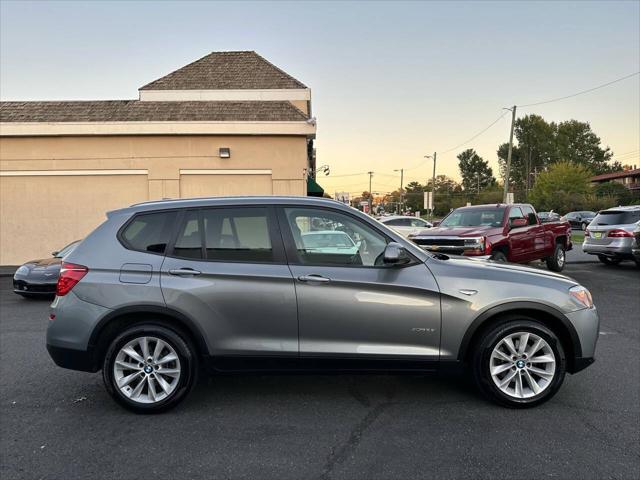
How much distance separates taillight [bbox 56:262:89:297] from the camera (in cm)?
373

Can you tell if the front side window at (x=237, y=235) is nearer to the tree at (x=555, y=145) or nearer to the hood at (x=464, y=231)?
the hood at (x=464, y=231)

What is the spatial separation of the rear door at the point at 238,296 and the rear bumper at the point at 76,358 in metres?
0.80

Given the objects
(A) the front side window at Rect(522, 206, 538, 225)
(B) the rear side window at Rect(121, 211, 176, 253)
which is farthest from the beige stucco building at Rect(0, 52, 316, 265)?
(B) the rear side window at Rect(121, 211, 176, 253)

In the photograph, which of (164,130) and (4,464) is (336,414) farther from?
(164,130)

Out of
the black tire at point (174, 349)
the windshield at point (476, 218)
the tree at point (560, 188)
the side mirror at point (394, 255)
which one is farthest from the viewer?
the tree at point (560, 188)

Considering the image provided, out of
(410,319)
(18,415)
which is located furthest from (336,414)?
(18,415)

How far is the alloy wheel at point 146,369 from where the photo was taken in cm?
371

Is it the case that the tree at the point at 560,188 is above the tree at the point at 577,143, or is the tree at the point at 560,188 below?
below

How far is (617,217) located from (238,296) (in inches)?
489

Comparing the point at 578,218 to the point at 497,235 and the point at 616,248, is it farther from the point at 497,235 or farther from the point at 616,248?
the point at 497,235

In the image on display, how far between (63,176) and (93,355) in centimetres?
1278

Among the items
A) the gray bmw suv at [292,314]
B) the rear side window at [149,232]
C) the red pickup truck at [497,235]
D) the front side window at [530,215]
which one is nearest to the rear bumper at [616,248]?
the red pickup truck at [497,235]

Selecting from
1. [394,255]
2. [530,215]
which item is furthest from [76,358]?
[530,215]

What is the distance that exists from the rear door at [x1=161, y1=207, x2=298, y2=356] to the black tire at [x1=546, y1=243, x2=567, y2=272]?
10.3 meters
